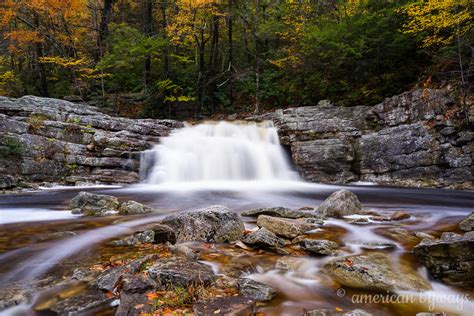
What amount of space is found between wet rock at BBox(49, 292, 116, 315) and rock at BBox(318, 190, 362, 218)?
14.6ft

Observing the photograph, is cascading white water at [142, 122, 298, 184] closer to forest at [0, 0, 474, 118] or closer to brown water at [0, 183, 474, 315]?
brown water at [0, 183, 474, 315]

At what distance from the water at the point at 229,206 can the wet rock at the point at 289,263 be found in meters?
0.06

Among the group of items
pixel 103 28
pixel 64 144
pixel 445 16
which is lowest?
pixel 64 144

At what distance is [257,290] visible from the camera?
290 cm

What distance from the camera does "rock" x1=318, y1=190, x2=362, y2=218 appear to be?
5.91 meters

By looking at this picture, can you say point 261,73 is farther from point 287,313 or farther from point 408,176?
point 287,313

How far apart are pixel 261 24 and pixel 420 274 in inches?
696

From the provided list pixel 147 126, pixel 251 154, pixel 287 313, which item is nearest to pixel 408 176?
pixel 251 154

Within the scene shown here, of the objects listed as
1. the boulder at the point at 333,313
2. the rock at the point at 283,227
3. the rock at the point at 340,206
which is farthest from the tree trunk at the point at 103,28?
the boulder at the point at 333,313

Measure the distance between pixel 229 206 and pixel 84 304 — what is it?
5232 millimetres

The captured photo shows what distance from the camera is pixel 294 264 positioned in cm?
359

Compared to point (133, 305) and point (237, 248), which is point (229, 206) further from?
point (133, 305)

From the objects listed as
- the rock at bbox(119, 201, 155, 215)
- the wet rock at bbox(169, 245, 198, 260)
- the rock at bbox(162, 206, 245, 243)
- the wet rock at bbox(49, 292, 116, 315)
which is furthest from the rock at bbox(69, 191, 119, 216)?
A: the wet rock at bbox(49, 292, 116, 315)

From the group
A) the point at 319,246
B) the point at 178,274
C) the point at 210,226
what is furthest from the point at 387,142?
the point at 178,274
